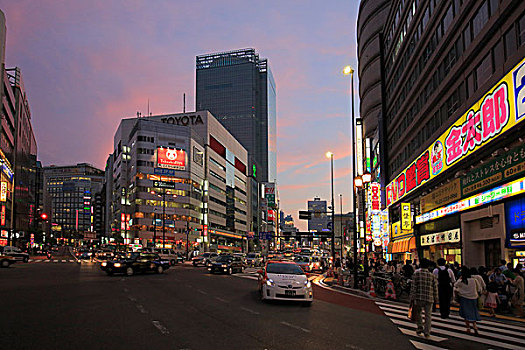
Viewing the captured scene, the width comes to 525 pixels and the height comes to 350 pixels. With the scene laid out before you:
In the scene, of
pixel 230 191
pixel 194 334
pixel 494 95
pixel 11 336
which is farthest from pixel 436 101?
pixel 230 191

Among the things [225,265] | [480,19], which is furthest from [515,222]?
[225,265]

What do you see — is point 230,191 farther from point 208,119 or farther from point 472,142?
point 472,142

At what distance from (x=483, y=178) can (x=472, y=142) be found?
2.02 meters

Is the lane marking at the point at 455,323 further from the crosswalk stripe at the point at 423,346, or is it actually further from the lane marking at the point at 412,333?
the crosswalk stripe at the point at 423,346

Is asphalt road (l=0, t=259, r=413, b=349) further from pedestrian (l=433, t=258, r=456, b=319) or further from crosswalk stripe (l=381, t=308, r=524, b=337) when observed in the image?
pedestrian (l=433, t=258, r=456, b=319)

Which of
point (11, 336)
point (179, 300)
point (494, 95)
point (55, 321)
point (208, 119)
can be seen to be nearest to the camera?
point (11, 336)

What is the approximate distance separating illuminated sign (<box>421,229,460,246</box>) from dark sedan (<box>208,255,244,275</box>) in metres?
15.5

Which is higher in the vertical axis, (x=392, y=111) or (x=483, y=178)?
(x=392, y=111)

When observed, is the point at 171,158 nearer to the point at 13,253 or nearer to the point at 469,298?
the point at 13,253

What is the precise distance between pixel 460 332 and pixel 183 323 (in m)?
7.30

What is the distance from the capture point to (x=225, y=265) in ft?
128

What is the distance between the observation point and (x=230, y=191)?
162875 mm

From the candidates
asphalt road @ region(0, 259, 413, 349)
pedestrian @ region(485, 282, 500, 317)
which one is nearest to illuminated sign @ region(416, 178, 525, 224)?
pedestrian @ region(485, 282, 500, 317)

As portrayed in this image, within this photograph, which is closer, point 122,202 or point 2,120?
point 2,120
